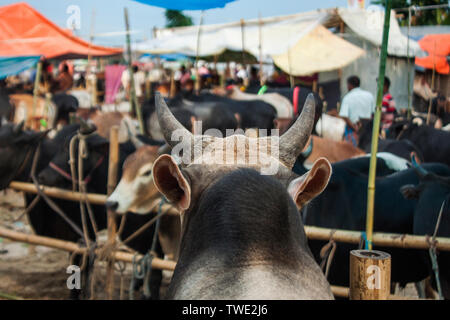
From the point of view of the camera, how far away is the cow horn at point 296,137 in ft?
6.40

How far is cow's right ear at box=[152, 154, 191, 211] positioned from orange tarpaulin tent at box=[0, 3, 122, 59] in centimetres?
494

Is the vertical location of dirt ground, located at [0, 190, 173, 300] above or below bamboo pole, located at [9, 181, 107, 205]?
below

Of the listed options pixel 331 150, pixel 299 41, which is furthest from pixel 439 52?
pixel 331 150

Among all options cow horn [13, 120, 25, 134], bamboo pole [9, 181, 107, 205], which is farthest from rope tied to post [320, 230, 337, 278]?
cow horn [13, 120, 25, 134]

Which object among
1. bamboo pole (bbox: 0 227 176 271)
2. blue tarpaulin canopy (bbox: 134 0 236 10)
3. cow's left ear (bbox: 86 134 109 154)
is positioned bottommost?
bamboo pole (bbox: 0 227 176 271)

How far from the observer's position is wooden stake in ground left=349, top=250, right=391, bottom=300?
224cm

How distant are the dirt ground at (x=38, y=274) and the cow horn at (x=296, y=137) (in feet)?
11.6

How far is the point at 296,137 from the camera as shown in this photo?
6.47ft

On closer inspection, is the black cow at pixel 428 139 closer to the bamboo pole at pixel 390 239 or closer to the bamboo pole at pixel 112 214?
the bamboo pole at pixel 390 239

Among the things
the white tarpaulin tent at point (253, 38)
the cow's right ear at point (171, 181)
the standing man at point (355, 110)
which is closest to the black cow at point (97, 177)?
the cow's right ear at point (171, 181)

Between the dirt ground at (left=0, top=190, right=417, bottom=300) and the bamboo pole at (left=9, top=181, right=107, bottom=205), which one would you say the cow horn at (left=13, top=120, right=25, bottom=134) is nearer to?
the bamboo pole at (left=9, top=181, right=107, bottom=205)

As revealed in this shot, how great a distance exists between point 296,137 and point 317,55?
8774 millimetres
